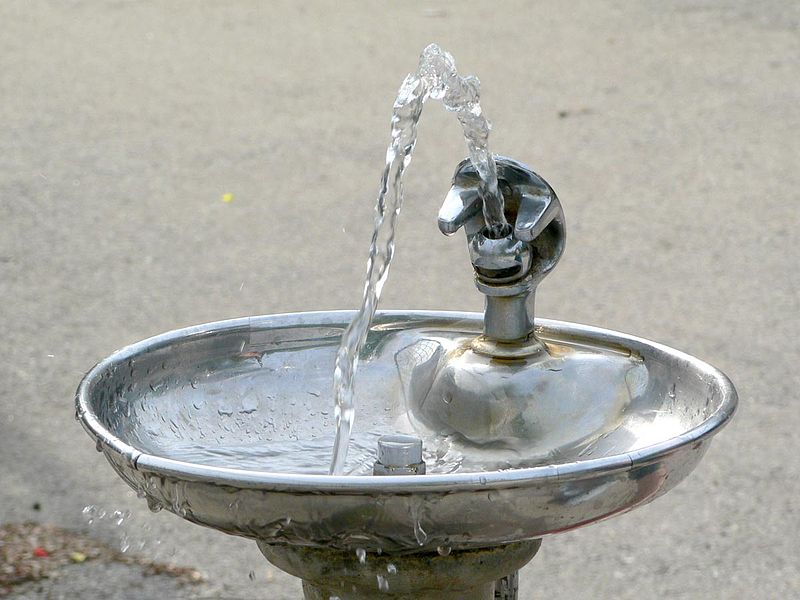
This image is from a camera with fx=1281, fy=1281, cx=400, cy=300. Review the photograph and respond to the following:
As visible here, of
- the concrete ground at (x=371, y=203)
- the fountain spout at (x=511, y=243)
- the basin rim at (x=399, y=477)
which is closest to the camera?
the basin rim at (x=399, y=477)

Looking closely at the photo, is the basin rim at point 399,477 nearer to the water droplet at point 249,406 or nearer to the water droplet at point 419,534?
the water droplet at point 419,534

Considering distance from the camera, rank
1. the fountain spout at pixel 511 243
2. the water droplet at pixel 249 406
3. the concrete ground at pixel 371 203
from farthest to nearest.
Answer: the concrete ground at pixel 371 203
the water droplet at pixel 249 406
the fountain spout at pixel 511 243

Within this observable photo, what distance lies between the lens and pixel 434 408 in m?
1.55

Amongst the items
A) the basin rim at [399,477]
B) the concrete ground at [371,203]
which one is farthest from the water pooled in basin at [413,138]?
the concrete ground at [371,203]

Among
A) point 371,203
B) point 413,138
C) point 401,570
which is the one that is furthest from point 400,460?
point 371,203

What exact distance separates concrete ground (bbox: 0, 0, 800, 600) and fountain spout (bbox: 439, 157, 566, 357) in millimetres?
1419

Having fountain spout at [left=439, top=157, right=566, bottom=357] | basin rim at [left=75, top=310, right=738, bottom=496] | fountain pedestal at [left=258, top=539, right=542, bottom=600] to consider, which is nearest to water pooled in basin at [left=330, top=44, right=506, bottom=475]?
fountain spout at [left=439, top=157, right=566, bottom=357]

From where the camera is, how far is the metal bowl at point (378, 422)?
1128 millimetres

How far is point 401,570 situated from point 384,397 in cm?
34

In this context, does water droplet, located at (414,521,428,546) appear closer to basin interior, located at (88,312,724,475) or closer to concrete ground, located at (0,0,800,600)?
basin interior, located at (88,312,724,475)

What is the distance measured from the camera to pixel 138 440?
145 cm

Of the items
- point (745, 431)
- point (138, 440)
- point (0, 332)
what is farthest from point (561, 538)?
point (0, 332)

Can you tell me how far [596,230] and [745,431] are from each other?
59.9 inches

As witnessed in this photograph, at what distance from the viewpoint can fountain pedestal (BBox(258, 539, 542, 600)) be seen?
130 centimetres
